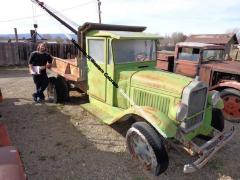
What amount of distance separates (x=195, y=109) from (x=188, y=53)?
3.91 meters

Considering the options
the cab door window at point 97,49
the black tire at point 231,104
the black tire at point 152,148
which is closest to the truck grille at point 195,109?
the black tire at point 152,148

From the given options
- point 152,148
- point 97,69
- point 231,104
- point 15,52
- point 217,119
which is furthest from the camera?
point 15,52

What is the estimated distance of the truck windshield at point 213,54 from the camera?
7.52 m

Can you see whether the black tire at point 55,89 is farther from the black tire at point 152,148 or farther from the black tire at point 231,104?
the black tire at point 231,104

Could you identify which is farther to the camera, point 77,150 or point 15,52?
point 15,52

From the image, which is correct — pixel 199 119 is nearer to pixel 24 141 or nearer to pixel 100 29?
pixel 100 29

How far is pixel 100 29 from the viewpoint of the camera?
5.71 m

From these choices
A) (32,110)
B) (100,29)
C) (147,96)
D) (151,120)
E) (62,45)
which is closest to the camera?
(151,120)

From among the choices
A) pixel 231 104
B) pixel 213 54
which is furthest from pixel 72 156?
pixel 213 54

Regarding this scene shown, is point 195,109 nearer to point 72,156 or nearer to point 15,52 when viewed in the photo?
point 72,156

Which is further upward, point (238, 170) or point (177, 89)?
point (177, 89)

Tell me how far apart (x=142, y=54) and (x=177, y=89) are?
5.28ft

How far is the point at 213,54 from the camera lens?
7742 millimetres

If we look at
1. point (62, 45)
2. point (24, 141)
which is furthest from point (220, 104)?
point (62, 45)
